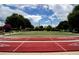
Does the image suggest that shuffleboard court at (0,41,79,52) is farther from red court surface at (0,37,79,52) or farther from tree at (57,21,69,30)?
tree at (57,21,69,30)

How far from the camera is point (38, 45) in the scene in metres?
4.07

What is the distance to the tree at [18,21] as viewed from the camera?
413cm

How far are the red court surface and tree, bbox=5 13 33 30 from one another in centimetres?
24

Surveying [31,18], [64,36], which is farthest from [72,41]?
[31,18]

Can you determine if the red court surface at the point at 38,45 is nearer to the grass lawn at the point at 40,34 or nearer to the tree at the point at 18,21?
the grass lawn at the point at 40,34

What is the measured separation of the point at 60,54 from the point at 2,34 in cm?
110

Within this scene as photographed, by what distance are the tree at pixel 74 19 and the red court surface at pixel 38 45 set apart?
0.83 ft

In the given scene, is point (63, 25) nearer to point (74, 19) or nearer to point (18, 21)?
point (74, 19)

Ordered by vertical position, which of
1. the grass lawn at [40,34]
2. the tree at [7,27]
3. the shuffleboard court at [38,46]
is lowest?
the shuffleboard court at [38,46]

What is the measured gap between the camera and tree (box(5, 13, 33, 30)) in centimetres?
413

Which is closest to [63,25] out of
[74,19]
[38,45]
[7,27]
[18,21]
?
[74,19]

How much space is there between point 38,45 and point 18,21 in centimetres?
57

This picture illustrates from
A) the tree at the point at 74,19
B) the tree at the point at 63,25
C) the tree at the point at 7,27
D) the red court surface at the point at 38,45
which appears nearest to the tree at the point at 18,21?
the tree at the point at 7,27
